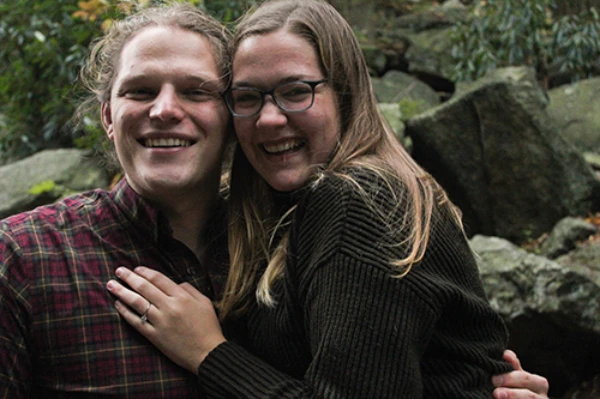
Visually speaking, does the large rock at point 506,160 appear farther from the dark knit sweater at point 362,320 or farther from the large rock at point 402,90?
the dark knit sweater at point 362,320

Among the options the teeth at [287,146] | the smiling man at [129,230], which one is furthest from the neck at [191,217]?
the teeth at [287,146]

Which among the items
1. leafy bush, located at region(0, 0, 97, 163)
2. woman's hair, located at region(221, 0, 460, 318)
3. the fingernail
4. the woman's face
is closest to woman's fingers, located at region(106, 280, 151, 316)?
woman's hair, located at region(221, 0, 460, 318)

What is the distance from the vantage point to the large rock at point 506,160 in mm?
5305

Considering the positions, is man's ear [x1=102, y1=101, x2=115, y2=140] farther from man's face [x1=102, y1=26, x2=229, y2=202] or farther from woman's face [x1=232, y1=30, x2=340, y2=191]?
woman's face [x1=232, y1=30, x2=340, y2=191]

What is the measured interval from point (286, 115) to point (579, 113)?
5448 mm

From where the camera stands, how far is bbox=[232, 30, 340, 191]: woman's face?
6.71 ft

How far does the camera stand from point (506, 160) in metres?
5.38

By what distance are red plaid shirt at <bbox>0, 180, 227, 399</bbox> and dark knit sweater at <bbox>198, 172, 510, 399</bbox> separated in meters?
0.22

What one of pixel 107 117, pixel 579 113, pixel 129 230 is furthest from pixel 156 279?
pixel 579 113

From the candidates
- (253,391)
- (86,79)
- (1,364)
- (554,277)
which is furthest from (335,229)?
(554,277)

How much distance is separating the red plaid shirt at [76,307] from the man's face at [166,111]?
134 mm

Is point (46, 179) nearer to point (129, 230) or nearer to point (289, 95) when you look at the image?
point (129, 230)

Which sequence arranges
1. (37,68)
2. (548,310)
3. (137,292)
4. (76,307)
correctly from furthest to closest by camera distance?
(37,68)
(548,310)
(137,292)
(76,307)

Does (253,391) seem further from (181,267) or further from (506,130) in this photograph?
(506,130)
